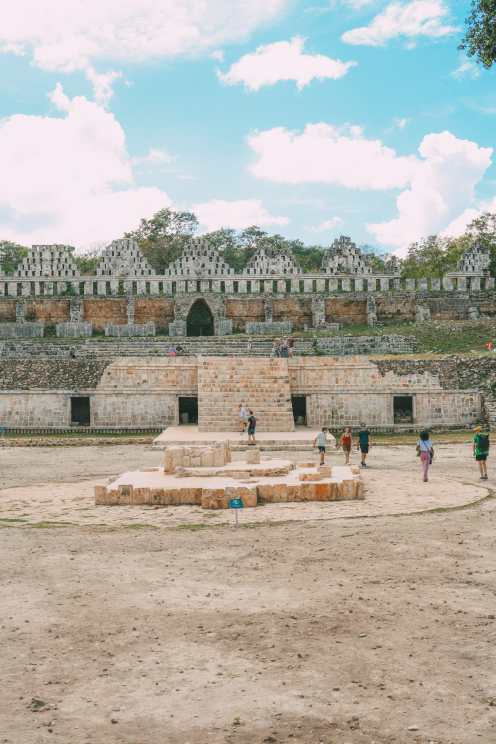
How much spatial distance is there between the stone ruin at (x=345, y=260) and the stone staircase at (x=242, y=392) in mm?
19465

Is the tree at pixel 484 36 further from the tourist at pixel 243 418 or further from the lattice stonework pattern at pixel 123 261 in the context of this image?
the lattice stonework pattern at pixel 123 261

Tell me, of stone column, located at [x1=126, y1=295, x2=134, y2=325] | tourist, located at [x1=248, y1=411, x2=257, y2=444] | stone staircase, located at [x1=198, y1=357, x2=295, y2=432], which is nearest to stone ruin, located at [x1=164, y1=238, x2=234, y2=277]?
stone column, located at [x1=126, y1=295, x2=134, y2=325]

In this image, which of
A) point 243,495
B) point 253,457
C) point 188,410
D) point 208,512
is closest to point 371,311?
A: point 188,410

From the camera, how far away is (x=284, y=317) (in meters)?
42.8

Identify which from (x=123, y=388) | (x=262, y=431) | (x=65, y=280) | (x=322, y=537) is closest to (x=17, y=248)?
(x=65, y=280)

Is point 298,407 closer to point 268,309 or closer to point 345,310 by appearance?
point 268,309

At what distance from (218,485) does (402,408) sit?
48.2 feet

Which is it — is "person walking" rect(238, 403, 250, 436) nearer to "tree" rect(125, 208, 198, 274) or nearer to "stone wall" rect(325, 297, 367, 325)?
"stone wall" rect(325, 297, 367, 325)

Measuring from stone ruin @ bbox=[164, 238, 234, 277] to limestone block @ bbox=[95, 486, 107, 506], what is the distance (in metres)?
31.2

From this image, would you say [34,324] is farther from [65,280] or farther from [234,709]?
[234,709]

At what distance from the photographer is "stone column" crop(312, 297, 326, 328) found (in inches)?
1649

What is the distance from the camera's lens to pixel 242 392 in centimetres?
2702

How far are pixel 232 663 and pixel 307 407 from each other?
67.7 feet

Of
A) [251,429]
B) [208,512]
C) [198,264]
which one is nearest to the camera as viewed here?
[208,512]
